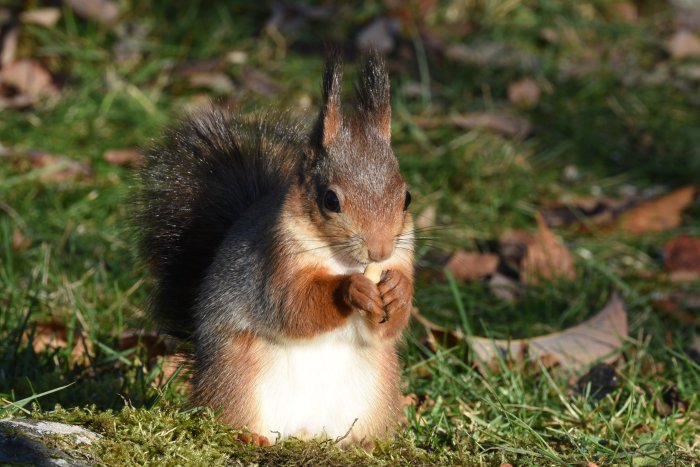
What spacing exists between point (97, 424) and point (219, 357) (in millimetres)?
280

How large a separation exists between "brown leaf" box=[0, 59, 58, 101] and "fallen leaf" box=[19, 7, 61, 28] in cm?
19

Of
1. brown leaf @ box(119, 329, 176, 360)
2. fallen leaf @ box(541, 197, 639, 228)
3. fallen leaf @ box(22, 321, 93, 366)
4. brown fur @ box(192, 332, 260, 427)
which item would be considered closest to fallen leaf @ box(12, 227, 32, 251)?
fallen leaf @ box(22, 321, 93, 366)

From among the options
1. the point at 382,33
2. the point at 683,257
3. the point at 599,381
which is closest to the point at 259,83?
the point at 382,33

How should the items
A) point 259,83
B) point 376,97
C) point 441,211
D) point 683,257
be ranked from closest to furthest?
point 376,97, point 683,257, point 441,211, point 259,83

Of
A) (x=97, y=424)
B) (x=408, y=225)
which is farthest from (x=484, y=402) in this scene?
(x=97, y=424)

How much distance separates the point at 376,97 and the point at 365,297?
353mm

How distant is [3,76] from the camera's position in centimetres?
362

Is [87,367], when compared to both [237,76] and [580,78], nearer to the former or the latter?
[237,76]

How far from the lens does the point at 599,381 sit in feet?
7.45

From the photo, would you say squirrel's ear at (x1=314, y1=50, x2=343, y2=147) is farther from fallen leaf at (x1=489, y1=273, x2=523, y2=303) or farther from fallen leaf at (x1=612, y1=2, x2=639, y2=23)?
fallen leaf at (x1=612, y1=2, x2=639, y2=23)

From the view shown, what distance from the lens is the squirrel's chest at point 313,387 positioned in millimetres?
1724

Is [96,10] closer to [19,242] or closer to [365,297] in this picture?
[19,242]

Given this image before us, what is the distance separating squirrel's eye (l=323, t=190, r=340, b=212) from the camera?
170 cm

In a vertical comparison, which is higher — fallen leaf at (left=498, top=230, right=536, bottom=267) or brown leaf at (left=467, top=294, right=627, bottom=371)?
fallen leaf at (left=498, top=230, right=536, bottom=267)
